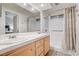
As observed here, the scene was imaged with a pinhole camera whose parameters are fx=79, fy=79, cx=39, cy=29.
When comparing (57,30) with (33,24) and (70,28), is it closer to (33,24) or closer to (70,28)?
(70,28)

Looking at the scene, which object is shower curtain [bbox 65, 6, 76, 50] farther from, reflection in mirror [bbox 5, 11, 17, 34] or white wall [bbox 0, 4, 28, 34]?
reflection in mirror [bbox 5, 11, 17, 34]

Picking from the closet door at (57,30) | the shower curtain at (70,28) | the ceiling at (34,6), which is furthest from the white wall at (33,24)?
the shower curtain at (70,28)

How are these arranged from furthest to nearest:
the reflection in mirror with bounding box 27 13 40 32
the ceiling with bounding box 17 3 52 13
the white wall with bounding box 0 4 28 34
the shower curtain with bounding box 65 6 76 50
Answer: the shower curtain with bounding box 65 6 76 50
the reflection in mirror with bounding box 27 13 40 32
the ceiling with bounding box 17 3 52 13
the white wall with bounding box 0 4 28 34

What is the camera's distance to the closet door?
2.02 meters

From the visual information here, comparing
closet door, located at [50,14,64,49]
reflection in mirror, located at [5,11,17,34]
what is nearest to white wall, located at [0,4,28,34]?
reflection in mirror, located at [5,11,17,34]

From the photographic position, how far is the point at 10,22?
4.42ft

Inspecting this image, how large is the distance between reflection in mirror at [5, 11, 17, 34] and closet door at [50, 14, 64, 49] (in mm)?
933

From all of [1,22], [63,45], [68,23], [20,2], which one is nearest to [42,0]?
[20,2]

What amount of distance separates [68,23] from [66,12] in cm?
30

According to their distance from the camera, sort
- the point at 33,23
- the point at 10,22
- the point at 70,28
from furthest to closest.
Result: the point at 70,28, the point at 33,23, the point at 10,22

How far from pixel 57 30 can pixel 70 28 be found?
35 cm

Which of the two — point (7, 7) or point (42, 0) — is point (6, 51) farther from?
point (42, 0)

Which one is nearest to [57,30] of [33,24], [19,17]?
[33,24]

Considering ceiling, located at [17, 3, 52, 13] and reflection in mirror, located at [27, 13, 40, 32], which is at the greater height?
ceiling, located at [17, 3, 52, 13]
